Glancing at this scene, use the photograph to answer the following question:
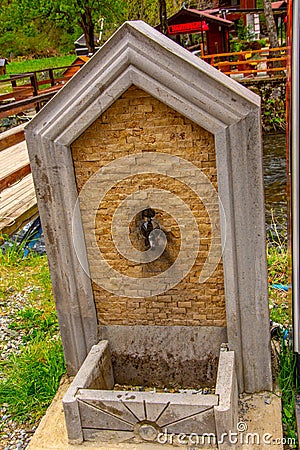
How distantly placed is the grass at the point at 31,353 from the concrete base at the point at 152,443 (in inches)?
13.5

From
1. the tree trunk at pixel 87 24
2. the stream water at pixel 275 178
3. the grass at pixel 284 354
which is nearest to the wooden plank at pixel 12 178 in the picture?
the grass at pixel 284 354

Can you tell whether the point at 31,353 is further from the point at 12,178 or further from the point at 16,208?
the point at 16,208

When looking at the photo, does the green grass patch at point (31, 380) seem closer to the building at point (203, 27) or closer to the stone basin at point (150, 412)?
the stone basin at point (150, 412)

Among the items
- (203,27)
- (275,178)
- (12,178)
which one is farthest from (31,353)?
(203,27)

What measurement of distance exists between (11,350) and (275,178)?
34.2 ft

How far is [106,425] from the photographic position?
398 centimetres

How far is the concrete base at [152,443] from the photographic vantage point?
3936 millimetres

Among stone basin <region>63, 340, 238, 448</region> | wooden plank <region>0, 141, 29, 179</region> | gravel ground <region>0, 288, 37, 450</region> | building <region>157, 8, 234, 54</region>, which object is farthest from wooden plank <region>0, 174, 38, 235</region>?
building <region>157, 8, 234, 54</region>

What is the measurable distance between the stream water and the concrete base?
5.74 m

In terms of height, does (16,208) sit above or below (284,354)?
above

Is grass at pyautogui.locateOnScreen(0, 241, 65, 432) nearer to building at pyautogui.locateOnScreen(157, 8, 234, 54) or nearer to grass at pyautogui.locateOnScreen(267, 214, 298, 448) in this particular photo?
grass at pyautogui.locateOnScreen(267, 214, 298, 448)

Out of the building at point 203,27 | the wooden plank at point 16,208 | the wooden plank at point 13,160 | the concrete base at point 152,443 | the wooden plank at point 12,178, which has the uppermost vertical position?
the building at point 203,27

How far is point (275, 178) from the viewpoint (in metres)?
14.5

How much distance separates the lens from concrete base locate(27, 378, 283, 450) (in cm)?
394
